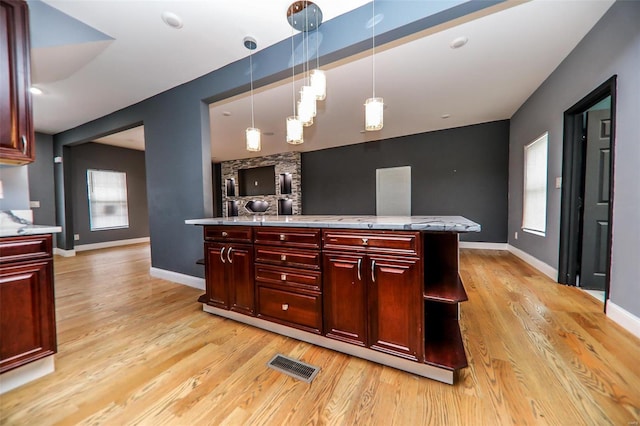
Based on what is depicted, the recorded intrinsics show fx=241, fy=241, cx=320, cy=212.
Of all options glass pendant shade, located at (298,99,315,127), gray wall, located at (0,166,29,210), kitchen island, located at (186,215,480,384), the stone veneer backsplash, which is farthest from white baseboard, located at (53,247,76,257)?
glass pendant shade, located at (298,99,315,127)

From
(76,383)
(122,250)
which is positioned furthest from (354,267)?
(122,250)

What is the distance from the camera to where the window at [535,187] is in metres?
3.52

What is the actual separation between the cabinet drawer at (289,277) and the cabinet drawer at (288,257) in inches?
1.8

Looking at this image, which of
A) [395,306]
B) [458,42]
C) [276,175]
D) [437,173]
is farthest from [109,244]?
[437,173]

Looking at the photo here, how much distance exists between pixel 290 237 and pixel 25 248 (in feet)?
5.07

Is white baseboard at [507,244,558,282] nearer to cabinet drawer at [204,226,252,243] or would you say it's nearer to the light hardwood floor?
the light hardwood floor

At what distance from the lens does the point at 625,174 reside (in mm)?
1942

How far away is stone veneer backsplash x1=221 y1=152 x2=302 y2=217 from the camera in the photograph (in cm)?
727

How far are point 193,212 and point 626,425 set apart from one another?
3.72 m

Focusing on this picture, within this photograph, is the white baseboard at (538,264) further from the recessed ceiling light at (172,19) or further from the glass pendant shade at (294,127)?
the recessed ceiling light at (172,19)

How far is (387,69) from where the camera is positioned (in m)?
2.90

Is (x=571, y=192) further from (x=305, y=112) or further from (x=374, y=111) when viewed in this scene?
(x=305, y=112)

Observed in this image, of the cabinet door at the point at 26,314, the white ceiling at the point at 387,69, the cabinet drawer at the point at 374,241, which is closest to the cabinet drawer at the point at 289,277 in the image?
the cabinet drawer at the point at 374,241

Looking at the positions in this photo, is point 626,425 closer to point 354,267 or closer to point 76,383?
point 354,267
